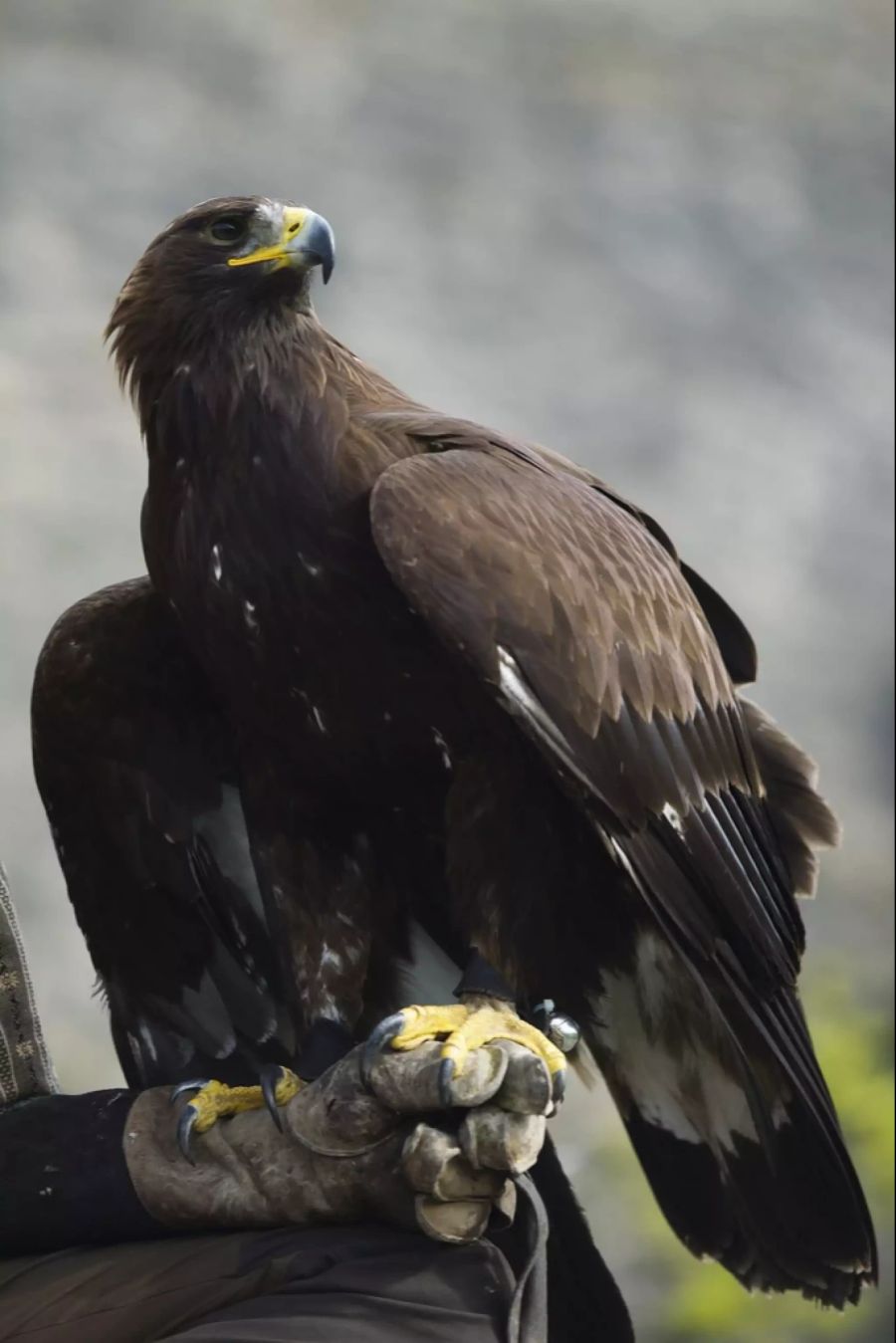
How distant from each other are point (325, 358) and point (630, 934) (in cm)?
68

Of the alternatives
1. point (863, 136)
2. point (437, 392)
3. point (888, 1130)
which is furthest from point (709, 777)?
point (863, 136)

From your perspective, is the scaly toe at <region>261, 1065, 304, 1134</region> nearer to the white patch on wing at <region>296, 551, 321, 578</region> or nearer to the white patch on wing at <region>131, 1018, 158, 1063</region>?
the white patch on wing at <region>131, 1018, 158, 1063</region>

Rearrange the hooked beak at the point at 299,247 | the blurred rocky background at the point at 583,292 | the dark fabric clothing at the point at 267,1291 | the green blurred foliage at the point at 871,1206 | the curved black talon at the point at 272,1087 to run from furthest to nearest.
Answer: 1. the green blurred foliage at the point at 871,1206
2. the blurred rocky background at the point at 583,292
3. the hooked beak at the point at 299,247
4. the curved black talon at the point at 272,1087
5. the dark fabric clothing at the point at 267,1291

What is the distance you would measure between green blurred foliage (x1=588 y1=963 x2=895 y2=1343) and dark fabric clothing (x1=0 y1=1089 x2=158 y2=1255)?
1.36 meters

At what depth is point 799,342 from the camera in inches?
127

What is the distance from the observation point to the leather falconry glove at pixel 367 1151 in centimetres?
124

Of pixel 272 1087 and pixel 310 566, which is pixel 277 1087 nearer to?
pixel 272 1087

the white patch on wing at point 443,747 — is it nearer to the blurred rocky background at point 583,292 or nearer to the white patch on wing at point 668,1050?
the white patch on wing at point 668,1050

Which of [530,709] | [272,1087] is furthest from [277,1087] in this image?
[530,709]

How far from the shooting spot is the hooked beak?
1538mm

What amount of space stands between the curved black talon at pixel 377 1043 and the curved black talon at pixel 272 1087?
0.44 ft

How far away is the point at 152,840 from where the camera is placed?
170cm

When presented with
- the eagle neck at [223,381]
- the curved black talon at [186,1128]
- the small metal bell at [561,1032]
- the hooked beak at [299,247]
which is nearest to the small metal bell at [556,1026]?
the small metal bell at [561,1032]

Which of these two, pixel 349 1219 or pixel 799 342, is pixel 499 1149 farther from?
pixel 799 342
